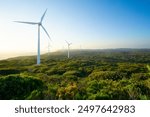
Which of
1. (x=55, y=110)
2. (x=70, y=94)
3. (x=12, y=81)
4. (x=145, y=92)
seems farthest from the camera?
(x=12, y=81)

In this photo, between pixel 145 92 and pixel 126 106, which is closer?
pixel 126 106

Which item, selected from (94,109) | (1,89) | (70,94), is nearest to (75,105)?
(94,109)

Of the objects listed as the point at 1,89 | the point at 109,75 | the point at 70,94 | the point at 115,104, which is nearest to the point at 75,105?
the point at 115,104

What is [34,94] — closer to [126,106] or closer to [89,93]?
[89,93]

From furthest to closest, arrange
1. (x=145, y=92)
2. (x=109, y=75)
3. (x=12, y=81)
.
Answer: (x=109, y=75), (x=12, y=81), (x=145, y=92)

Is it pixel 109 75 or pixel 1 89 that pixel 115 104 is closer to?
pixel 1 89

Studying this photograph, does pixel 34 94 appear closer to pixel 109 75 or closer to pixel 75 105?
pixel 75 105

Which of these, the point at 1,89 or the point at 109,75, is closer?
the point at 1,89

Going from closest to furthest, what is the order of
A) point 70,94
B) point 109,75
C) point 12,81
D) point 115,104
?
1. point 115,104
2. point 70,94
3. point 12,81
4. point 109,75

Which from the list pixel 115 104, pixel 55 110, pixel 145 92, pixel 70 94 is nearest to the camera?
pixel 55 110
